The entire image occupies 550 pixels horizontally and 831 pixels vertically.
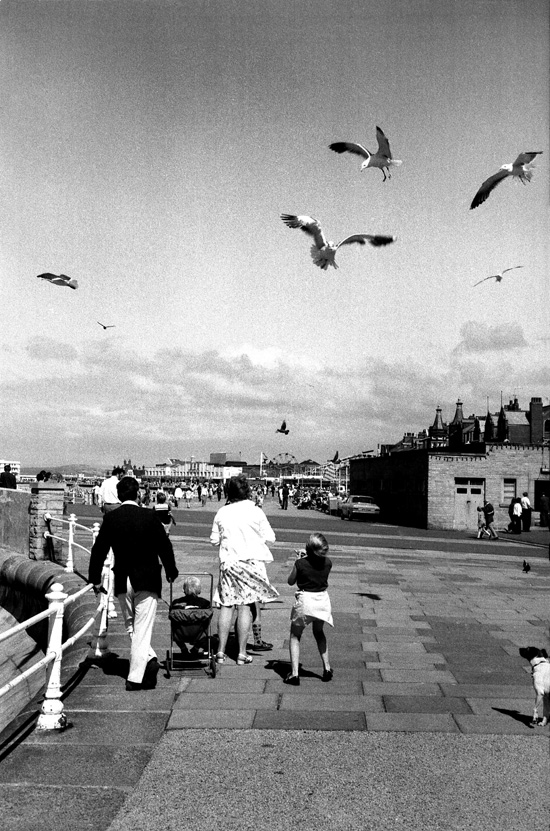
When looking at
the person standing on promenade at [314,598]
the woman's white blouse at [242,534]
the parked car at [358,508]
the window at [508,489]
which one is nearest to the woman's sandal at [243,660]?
the person standing on promenade at [314,598]

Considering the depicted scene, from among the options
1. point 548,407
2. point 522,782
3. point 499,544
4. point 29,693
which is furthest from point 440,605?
point 548,407

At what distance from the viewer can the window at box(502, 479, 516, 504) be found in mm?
36750

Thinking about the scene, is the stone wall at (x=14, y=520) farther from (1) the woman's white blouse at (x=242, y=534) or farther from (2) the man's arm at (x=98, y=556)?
(2) the man's arm at (x=98, y=556)

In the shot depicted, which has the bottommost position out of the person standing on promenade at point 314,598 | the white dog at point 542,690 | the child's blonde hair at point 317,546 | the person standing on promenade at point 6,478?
the white dog at point 542,690

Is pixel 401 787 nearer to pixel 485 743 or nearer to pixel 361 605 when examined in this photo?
pixel 485 743

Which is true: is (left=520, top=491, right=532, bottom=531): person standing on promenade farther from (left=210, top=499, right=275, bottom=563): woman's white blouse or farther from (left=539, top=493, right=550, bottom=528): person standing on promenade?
(left=210, top=499, right=275, bottom=563): woman's white blouse

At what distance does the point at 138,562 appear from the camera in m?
6.89

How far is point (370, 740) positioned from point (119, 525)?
2.70 metres

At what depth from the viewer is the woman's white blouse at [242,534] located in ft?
24.6

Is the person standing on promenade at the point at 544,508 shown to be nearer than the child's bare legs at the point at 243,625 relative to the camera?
No

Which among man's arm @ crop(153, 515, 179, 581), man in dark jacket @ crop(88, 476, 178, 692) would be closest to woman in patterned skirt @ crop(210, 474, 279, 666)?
man's arm @ crop(153, 515, 179, 581)

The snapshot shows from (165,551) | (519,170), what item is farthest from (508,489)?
(165,551)

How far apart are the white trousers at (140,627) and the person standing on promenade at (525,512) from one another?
29.1 metres

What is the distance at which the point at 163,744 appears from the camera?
5.27 meters
